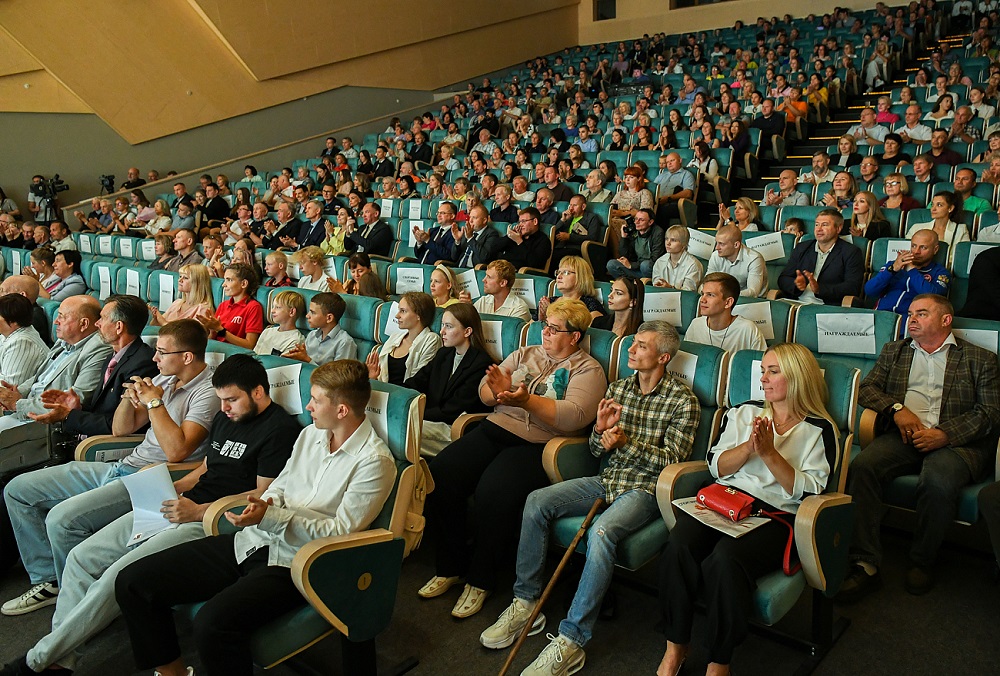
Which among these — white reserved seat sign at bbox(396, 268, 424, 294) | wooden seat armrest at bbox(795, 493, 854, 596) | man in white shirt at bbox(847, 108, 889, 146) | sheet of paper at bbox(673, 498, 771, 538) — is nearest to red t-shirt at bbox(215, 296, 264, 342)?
white reserved seat sign at bbox(396, 268, 424, 294)

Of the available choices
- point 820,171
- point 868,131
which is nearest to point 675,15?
point 868,131

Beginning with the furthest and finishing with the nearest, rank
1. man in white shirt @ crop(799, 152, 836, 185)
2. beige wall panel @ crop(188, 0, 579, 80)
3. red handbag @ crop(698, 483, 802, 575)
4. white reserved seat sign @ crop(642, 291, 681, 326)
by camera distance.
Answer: beige wall panel @ crop(188, 0, 579, 80), man in white shirt @ crop(799, 152, 836, 185), white reserved seat sign @ crop(642, 291, 681, 326), red handbag @ crop(698, 483, 802, 575)

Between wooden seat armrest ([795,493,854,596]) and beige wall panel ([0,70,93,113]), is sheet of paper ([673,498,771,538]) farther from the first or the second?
beige wall panel ([0,70,93,113])

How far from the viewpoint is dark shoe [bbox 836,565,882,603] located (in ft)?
8.31

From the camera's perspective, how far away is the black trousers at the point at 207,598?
1943 mm

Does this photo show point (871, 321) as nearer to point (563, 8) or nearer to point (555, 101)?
point (555, 101)

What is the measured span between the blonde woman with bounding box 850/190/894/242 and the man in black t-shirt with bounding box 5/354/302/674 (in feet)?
12.9

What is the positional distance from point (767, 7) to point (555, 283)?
13162mm

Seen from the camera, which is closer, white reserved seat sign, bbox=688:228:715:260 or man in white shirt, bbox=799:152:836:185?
white reserved seat sign, bbox=688:228:715:260

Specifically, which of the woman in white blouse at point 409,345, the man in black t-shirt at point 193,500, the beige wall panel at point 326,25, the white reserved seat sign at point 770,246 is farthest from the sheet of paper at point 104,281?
the beige wall panel at point 326,25

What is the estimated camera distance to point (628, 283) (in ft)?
12.3

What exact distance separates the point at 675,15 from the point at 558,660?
1608 centimetres

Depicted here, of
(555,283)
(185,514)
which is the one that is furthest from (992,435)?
(185,514)

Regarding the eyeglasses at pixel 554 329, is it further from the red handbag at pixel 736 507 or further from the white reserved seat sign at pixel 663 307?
the white reserved seat sign at pixel 663 307
